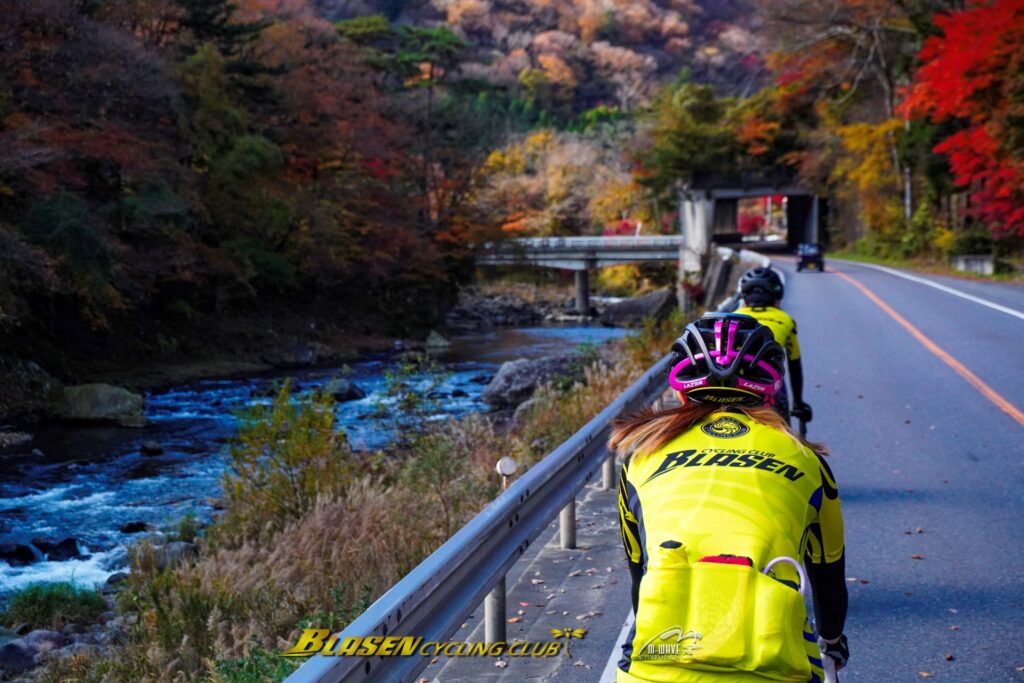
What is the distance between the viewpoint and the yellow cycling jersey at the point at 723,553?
7.30 ft

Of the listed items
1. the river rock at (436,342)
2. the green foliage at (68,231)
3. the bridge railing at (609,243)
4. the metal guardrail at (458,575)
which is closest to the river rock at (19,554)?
the metal guardrail at (458,575)

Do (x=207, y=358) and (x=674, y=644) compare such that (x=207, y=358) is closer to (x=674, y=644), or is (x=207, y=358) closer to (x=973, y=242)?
(x=973, y=242)

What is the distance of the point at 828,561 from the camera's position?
2.75 meters

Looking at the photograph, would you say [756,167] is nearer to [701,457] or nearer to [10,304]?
[10,304]

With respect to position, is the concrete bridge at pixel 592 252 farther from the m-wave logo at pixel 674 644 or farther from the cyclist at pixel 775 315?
the m-wave logo at pixel 674 644

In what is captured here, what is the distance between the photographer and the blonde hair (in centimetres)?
269

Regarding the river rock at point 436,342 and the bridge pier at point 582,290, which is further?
the bridge pier at point 582,290

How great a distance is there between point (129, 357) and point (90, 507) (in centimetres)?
A: 1681

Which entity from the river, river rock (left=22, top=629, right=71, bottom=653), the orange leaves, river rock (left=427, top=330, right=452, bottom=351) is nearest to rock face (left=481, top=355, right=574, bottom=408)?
the river

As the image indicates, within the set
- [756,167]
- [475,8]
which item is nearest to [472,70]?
[475,8]

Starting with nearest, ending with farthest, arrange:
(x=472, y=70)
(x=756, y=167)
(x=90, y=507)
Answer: (x=90, y=507) → (x=756, y=167) → (x=472, y=70)

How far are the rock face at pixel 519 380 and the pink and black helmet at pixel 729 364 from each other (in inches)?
783

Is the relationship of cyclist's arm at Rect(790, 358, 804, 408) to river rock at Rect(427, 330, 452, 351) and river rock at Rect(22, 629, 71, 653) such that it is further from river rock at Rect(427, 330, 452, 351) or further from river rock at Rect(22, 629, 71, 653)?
river rock at Rect(427, 330, 452, 351)

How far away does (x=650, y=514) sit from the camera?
2.49 m
